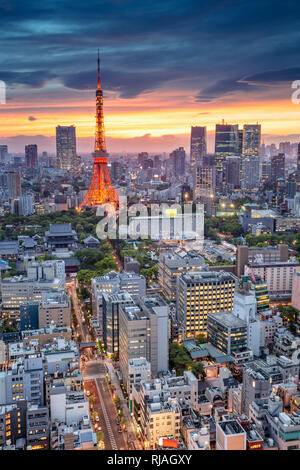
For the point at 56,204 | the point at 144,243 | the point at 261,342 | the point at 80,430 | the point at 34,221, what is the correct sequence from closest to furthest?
the point at 80,430 → the point at 261,342 → the point at 144,243 → the point at 34,221 → the point at 56,204

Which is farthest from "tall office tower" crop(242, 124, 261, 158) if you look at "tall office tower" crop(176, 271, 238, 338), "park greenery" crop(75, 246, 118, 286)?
"tall office tower" crop(176, 271, 238, 338)

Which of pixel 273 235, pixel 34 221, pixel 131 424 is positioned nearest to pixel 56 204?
pixel 34 221

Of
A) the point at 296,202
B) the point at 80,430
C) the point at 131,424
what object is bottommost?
the point at 131,424

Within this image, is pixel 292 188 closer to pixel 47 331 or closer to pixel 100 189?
pixel 100 189

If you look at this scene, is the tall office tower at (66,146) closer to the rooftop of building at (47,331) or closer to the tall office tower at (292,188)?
the tall office tower at (292,188)

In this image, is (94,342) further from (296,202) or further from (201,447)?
(296,202)

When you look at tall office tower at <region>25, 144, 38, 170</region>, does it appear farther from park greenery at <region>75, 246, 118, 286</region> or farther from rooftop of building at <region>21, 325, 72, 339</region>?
rooftop of building at <region>21, 325, 72, 339</region>
